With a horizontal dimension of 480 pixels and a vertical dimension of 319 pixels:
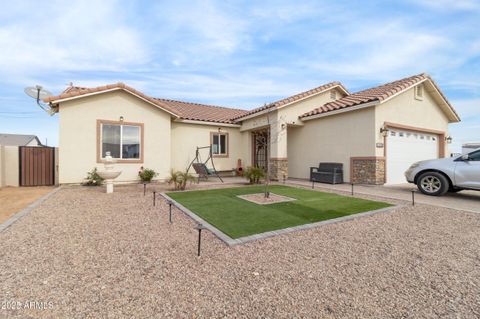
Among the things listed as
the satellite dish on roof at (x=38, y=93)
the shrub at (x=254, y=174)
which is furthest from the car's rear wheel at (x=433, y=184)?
the satellite dish on roof at (x=38, y=93)

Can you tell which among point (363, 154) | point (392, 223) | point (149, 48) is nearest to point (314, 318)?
point (392, 223)

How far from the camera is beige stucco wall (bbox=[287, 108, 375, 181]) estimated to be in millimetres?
9422

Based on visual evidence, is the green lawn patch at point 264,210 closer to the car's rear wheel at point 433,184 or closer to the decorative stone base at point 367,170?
the car's rear wheel at point 433,184

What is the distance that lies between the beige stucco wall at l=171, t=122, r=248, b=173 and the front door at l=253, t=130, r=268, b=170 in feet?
1.89

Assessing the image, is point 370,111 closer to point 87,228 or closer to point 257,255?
point 257,255

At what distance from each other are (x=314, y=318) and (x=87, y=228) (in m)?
4.20

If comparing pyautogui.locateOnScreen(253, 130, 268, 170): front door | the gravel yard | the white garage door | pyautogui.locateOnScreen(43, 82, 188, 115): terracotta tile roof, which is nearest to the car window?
the white garage door

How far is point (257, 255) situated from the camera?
3027 millimetres

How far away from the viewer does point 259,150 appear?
1388 cm

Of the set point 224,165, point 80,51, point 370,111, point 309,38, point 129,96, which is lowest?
point 224,165

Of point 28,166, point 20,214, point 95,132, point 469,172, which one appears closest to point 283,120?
point 469,172

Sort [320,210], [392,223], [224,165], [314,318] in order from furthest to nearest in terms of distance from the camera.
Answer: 1. [224,165]
2. [320,210]
3. [392,223]
4. [314,318]

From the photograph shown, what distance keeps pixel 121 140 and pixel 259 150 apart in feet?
25.6

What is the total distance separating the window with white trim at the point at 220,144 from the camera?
1332 centimetres
